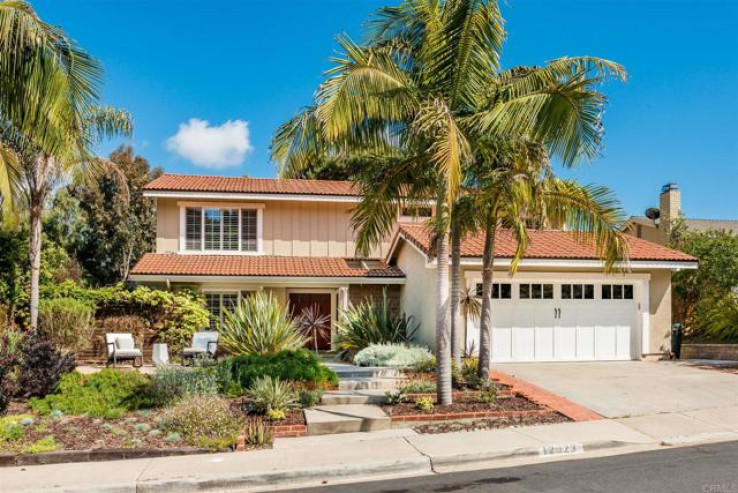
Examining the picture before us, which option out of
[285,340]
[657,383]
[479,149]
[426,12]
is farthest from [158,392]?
[657,383]

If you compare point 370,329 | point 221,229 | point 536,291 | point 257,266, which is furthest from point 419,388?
point 221,229

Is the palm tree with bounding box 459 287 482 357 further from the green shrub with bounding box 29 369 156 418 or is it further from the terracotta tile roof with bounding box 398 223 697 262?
the green shrub with bounding box 29 369 156 418

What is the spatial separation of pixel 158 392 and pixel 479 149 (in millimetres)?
7321

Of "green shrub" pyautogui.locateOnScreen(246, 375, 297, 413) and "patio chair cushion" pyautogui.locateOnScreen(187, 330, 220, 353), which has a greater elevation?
"patio chair cushion" pyautogui.locateOnScreen(187, 330, 220, 353)

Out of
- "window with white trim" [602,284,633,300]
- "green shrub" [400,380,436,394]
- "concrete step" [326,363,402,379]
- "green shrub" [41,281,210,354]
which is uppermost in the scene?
"window with white trim" [602,284,633,300]

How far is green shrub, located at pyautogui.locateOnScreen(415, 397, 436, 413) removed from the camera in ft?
32.2

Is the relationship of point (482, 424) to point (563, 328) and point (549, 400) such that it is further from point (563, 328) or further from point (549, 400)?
point (563, 328)

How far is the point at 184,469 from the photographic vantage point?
7477 millimetres

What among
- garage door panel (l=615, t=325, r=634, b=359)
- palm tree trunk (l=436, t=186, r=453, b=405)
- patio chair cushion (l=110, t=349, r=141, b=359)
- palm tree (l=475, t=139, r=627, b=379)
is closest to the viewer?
palm tree trunk (l=436, t=186, r=453, b=405)

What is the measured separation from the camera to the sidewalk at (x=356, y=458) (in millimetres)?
7082

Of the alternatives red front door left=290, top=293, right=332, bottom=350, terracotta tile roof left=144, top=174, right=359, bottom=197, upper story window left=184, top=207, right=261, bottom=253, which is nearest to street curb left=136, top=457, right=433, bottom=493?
red front door left=290, top=293, right=332, bottom=350

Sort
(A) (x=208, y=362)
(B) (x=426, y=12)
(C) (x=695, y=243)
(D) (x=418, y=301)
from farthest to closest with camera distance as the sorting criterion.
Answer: (C) (x=695, y=243) → (D) (x=418, y=301) → (A) (x=208, y=362) → (B) (x=426, y=12)

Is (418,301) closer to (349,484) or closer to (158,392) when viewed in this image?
(158,392)

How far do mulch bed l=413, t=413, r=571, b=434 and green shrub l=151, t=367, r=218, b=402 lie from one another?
3.79 metres
